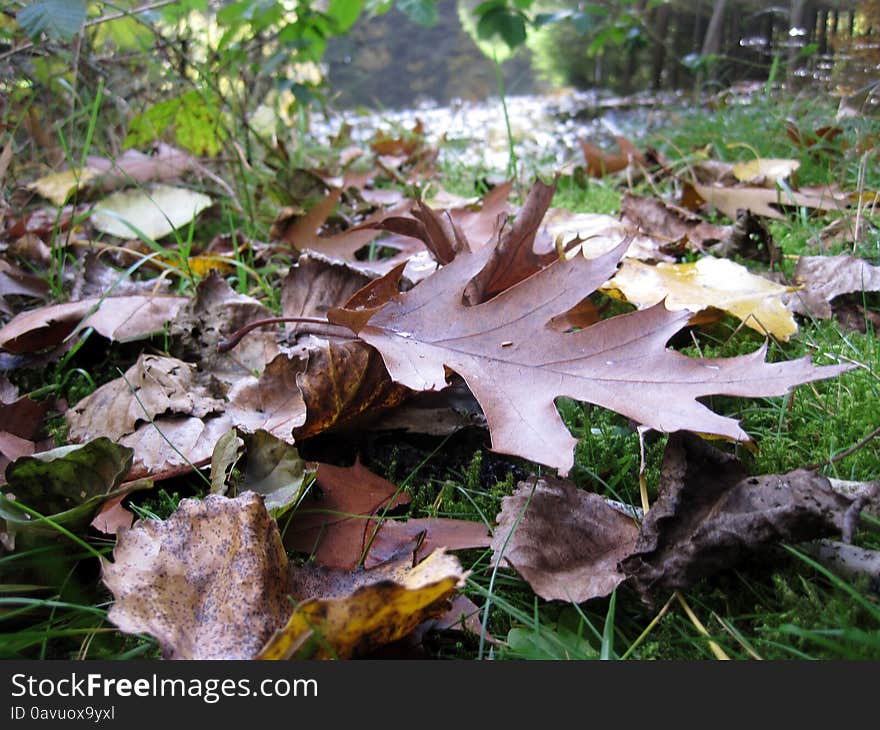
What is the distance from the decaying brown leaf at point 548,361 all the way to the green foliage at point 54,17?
1.21 meters

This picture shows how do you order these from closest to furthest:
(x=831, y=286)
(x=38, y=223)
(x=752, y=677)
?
(x=752, y=677)
(x=831, y=286)
(x=38, y=223)

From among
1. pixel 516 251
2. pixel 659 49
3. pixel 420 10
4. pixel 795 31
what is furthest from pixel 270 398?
pixel 659 49

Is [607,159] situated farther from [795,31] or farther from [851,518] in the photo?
[851,518]

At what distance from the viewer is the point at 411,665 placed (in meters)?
0.67

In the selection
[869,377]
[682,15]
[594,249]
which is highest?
[682,15]

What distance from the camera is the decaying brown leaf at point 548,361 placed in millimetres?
831

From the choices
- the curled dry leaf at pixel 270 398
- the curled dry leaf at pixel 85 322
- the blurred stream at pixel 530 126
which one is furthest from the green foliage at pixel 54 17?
the blurred stream at pixel 530 126

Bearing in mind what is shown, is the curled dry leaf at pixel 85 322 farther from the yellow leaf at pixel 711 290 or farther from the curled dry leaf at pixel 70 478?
the yellow leaf at pixel 711 290

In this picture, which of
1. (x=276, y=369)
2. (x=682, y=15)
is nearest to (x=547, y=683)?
(x=276, y=369)

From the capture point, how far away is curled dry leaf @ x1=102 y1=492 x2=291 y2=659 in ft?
2.25

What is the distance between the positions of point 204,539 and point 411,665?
27 centimetres

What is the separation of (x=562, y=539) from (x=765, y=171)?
1935mm

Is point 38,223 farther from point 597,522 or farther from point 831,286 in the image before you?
point 831,286

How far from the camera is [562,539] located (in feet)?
2.66
